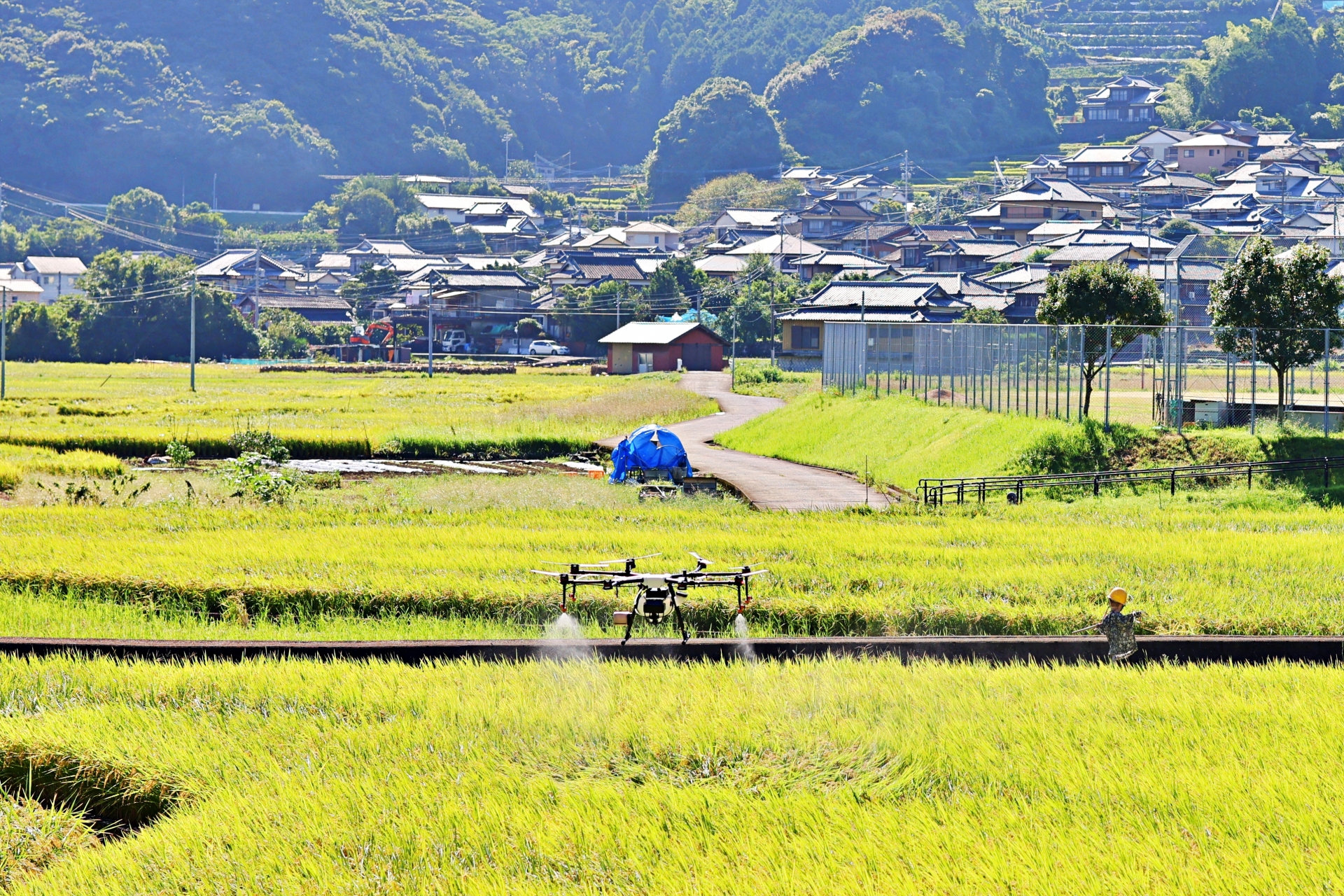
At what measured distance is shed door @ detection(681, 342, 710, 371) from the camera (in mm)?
64500

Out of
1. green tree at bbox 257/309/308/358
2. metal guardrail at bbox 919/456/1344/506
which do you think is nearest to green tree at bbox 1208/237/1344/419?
metal guardrail at bbox 919/456/1344/506

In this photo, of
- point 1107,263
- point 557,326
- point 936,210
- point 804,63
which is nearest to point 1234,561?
point 1107,263

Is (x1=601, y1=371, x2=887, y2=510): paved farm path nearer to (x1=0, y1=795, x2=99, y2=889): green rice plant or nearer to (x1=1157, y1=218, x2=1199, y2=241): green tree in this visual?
(x1=0, y1=795, x2=99, y2=889): green rice plant

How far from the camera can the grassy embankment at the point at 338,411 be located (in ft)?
97.1

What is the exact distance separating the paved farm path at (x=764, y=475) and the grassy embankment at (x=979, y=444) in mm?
958

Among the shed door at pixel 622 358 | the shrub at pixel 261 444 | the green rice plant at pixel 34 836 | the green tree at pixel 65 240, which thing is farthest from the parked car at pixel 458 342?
the green rice plant at pixel 34 836

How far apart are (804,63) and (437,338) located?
8230cm

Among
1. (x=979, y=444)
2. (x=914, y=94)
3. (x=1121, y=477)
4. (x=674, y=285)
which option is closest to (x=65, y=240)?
(x=674, y=285)

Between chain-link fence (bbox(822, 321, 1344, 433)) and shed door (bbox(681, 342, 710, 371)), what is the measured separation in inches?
1118

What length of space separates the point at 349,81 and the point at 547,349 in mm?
82922

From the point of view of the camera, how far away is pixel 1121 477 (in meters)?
20.5

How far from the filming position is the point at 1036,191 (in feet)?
287

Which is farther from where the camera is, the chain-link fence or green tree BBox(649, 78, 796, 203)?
green tree BBox(649, 78, 796, 203)

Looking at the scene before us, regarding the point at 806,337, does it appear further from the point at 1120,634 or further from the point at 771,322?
the point at 1120,634
